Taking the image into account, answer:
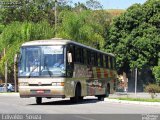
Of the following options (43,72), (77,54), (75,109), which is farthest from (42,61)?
(75,109)

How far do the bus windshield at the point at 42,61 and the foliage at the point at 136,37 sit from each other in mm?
31536

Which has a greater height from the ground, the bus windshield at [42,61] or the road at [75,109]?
the bus windshield at [42,61]

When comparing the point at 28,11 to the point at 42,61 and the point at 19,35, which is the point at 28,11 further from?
the point at 42,61

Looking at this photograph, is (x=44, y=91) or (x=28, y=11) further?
(x=28, y=11)

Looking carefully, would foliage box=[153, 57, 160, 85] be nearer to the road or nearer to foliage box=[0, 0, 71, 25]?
foliage box=[0, 0, 71, 25]

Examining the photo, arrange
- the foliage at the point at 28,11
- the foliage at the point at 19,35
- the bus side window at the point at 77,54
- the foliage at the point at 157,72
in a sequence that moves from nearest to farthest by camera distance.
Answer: the bus side window at the point at 77,54 → the foliage at the point at 19,35 → the foliage at the point at 157,72 → the foliage at the point at 28,11

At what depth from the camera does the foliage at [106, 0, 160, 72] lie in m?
56.6

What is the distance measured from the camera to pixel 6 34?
50.5 meters

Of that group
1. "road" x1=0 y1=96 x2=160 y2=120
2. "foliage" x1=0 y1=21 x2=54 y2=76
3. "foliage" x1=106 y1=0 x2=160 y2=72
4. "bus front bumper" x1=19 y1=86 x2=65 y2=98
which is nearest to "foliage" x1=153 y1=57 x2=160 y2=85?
"foliage" x1=106 y1=0 x2=160 y2=72

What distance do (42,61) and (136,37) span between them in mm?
34113

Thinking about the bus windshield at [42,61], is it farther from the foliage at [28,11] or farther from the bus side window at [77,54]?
the foliage at [28,11]

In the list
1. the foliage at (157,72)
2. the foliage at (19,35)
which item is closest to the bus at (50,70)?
the foliage at (19,35)

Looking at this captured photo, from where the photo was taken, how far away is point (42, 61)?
25281 mm

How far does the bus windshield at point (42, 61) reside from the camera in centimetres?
2511
